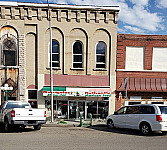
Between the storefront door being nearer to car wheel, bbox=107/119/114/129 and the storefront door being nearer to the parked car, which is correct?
car wheel, bbox=107/119/114/129

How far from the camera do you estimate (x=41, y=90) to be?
48.9 ft

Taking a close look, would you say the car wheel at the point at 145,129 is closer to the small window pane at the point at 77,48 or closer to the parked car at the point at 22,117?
the parked car at the point at 22,117

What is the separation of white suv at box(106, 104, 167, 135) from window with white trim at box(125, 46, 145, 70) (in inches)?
239

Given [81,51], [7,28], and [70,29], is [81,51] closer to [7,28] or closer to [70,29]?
[70,29]

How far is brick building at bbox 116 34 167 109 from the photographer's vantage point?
601 inches

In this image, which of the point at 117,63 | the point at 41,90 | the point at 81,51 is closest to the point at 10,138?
the point at 41,90

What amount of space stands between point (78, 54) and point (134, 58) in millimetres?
4965

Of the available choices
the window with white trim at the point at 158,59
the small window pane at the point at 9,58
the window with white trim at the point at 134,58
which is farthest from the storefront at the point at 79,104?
the window with white trim at the point at 158,59

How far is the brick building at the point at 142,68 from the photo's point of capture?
50.1 feet

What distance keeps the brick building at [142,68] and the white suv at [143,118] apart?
15.6 feet

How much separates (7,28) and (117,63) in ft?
32.5

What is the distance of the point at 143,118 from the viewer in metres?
9.23

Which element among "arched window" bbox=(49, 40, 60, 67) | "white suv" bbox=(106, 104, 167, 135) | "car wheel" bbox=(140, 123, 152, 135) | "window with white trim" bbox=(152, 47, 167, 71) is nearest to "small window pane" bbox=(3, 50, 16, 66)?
"arched window" bbox=(49, 40, 60, 67)

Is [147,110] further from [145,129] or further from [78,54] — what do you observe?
[78,54]
